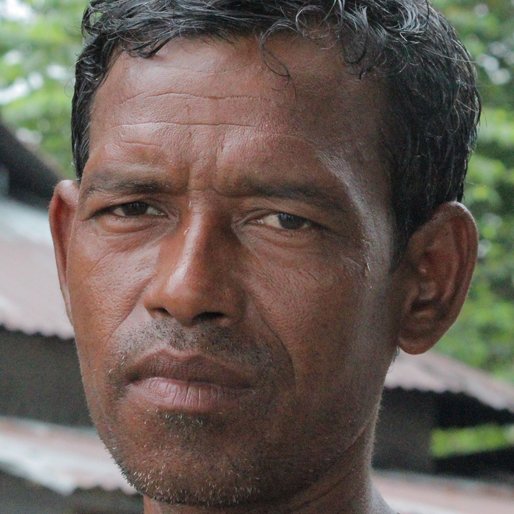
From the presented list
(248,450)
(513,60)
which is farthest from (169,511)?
(513,60)

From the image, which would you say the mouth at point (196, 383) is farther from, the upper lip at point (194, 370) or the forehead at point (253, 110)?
the forehead at point (253, 110)

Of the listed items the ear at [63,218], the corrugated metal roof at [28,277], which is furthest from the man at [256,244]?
the corrugated metal roof at [28,277]

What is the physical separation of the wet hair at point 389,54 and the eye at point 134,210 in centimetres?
24

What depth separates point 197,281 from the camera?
94.1 inches

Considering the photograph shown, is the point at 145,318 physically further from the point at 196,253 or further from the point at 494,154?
the point at 494,154

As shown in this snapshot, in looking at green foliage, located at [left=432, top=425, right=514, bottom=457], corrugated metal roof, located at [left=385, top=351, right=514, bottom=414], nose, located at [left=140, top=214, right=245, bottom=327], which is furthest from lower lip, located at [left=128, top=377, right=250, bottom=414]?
green foliage, located at [left=432, top=425, right=514, bottom=457]

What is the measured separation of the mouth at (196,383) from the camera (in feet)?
7.83

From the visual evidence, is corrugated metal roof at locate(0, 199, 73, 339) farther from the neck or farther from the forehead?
the forehead

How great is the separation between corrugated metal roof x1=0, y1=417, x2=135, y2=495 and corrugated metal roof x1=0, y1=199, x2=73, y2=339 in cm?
70

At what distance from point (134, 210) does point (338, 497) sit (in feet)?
2.53

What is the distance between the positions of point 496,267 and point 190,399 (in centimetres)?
1224

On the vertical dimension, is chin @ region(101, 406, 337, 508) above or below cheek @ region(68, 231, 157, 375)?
below

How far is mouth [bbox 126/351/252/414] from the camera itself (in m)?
2.39

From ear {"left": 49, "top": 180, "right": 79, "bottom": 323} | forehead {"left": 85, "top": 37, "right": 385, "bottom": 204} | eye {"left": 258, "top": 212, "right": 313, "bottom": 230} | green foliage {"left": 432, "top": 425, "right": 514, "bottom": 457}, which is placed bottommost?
green foliage {"left": 432, "top": 425, "right": 514, "bottom": 457}
